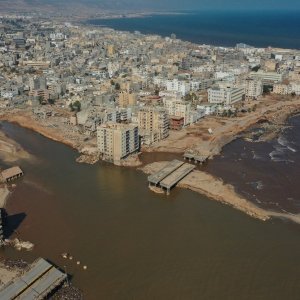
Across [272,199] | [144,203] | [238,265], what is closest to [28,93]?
[144,203]

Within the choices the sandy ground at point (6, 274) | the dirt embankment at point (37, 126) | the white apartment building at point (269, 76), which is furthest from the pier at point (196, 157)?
the white apartment building at point (269, 76)

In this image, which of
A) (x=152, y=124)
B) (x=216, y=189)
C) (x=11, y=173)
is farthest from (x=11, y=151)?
(x=216, y=189)

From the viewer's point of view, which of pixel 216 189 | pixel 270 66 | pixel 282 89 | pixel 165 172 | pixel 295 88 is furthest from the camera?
pixel 270 66

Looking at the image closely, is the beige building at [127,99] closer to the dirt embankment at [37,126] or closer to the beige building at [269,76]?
the dirt embankment at [37,126]

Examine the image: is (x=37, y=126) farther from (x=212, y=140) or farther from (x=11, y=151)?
(x=212, y=140)

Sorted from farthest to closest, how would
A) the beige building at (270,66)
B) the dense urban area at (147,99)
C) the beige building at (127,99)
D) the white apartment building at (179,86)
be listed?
the beige building at (270,66)
the white apartment building at (179,86)
the beige building at (127,99)
the dense urban area at (147,99)

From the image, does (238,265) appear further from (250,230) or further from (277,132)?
(277,132)
